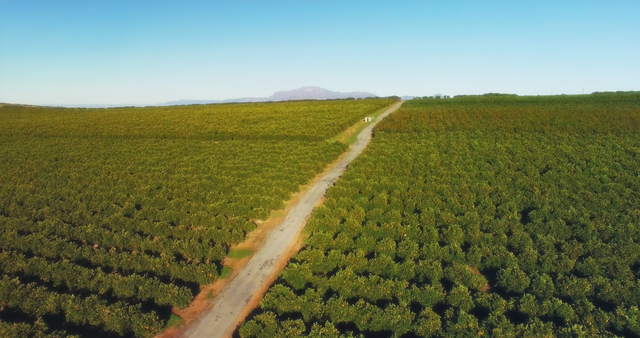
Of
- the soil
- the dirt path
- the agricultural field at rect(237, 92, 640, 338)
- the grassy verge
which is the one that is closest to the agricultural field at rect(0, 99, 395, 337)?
the grassy verge

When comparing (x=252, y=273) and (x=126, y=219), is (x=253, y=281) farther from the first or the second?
(x=126, y=219)

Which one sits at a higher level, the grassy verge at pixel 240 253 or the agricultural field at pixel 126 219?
the agricultural field at pixel 126 219

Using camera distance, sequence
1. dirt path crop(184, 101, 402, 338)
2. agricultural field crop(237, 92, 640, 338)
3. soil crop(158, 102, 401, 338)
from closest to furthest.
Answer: agricultural field crop(237, 92, 640, 338), dirt path crop(184, 101, 402, 338), soil crop(158, 102, 401, 338)

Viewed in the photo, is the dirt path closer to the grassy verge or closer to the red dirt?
the red dirt

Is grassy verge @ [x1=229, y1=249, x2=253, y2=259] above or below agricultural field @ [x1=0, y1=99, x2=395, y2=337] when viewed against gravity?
below

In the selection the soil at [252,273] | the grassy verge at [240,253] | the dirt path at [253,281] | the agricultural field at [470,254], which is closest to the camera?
the agricultural field at [470,254]

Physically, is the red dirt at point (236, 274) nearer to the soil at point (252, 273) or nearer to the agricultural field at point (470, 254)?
the soil at point (252, 273)

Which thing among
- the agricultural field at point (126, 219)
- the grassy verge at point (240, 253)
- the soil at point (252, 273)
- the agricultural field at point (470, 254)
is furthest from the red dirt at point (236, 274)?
the agricultural field at point (470, 254)
